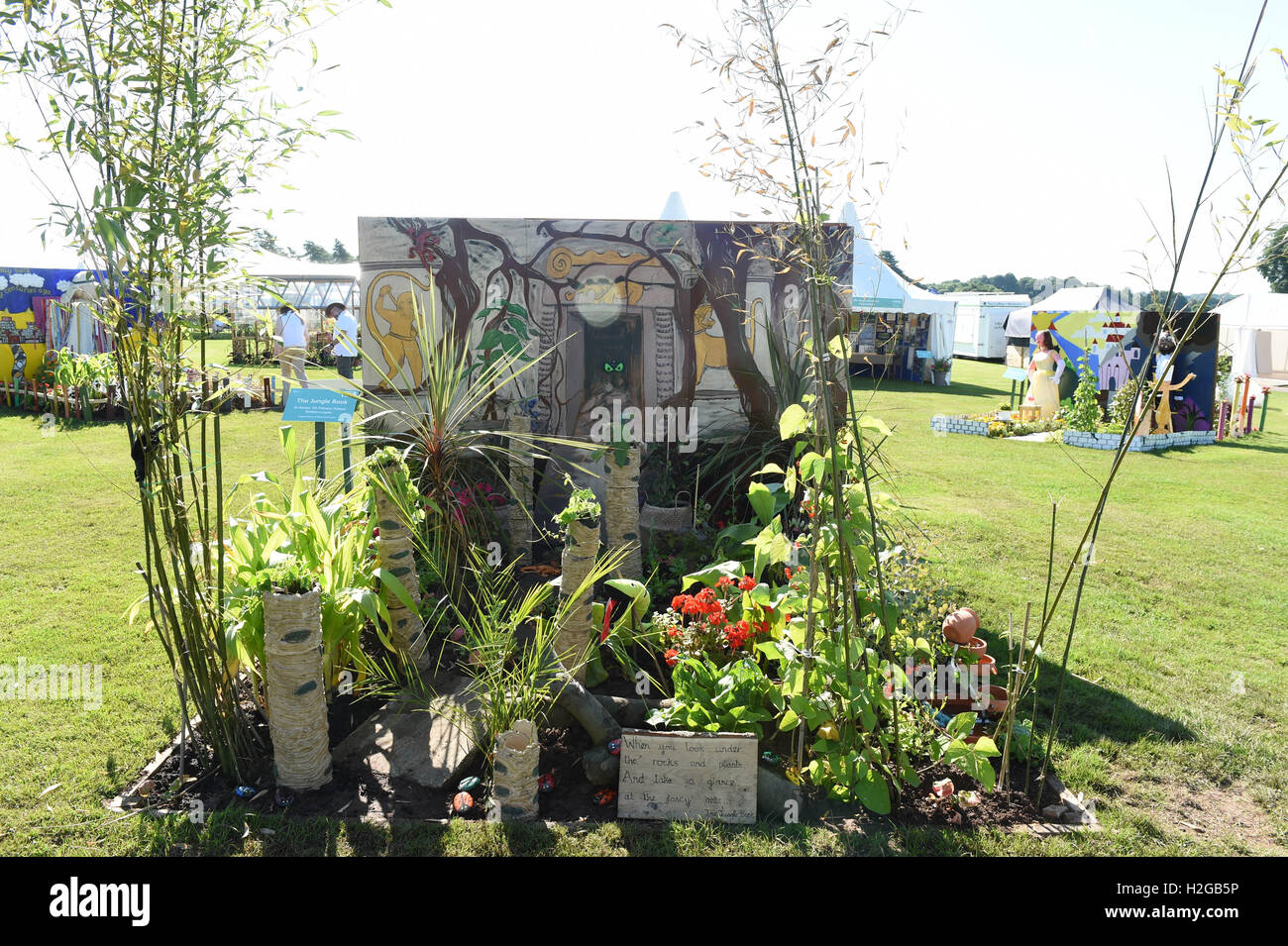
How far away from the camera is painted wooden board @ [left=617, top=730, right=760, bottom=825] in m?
3.12

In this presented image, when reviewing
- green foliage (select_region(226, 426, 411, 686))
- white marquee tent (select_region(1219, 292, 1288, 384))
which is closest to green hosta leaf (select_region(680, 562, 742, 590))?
green foliage (select_region(226, 426, 411, 686))

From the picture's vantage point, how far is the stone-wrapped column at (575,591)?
372 centimetres

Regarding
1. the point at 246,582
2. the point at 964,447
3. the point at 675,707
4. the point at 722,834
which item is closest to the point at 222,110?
the point at 246,582

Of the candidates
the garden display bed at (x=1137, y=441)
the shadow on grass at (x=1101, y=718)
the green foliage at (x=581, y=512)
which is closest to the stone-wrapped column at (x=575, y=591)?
the green foliage at (x=581, y=512)

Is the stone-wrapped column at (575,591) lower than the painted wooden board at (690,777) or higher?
higher

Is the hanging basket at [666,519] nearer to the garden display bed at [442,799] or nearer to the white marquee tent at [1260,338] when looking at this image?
the garden display bed at [442,799]

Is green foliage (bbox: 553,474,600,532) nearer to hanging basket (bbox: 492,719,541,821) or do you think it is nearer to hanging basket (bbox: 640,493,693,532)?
hanging basket (bbox: 492,719,541,821)

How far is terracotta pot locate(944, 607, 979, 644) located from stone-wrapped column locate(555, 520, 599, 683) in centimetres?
158

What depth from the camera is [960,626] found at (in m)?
3.75

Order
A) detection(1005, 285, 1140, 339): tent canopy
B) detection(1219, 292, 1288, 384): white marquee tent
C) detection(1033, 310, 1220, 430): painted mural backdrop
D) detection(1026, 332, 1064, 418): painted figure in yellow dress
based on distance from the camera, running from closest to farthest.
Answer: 1. detection(1033, 310, 1220, 430): painted mural backdrop
2. detection(1026, 332, 1064, 418): painted figure in yellow dress
3. detection(1219, 292, 1288, 384): white marquee tent
4. detection(1005, 285, 1140, 339): tent canopy

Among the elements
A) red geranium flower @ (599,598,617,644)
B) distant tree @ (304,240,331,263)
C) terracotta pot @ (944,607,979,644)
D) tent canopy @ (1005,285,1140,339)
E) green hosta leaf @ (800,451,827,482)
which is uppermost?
distant tree @ (304,240,331,263)

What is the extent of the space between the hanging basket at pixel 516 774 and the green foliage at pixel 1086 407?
1113 centimetres

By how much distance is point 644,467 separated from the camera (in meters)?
6.43

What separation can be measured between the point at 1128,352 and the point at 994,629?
10056 millimetres
